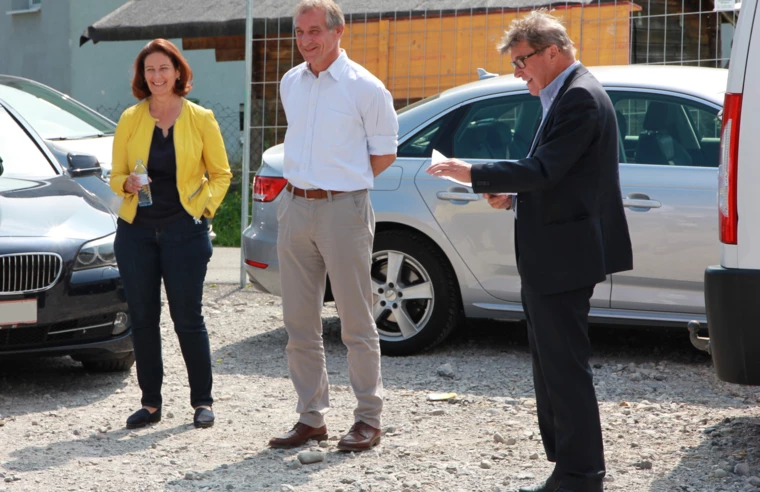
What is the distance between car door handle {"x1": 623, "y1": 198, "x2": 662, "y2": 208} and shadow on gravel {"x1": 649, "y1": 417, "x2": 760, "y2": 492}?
1.34 metres

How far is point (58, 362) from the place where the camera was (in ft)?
20.8

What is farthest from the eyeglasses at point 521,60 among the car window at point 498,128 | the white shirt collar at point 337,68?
the car window at point 498,128

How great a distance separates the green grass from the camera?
11.7m

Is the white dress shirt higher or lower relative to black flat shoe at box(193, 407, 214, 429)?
higher

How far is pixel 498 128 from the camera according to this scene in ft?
20.5

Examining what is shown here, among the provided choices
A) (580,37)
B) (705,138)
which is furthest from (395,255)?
(580,37)

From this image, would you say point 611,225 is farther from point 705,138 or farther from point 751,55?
point 705,138

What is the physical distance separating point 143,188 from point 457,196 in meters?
2.05

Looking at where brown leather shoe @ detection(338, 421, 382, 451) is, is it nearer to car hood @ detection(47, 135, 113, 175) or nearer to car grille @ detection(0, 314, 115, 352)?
car grille @ detection(0, 314, 115, 352)

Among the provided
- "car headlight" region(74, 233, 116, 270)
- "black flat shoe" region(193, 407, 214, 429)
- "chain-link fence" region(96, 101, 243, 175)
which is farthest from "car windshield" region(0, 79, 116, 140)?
"chain-link fence" region(96, 101, 243, 175)

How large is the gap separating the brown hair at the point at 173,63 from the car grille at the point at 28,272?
3.25 ft

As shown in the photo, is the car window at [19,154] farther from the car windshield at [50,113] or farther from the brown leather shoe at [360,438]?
the brown leather shoe at [360,438]

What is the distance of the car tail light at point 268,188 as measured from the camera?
21.0 feet

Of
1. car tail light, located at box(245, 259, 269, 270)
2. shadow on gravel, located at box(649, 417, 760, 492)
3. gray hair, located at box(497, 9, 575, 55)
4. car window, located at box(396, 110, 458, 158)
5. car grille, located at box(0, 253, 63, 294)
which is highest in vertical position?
gray hair, located at box(497, 9, 575, 55)
